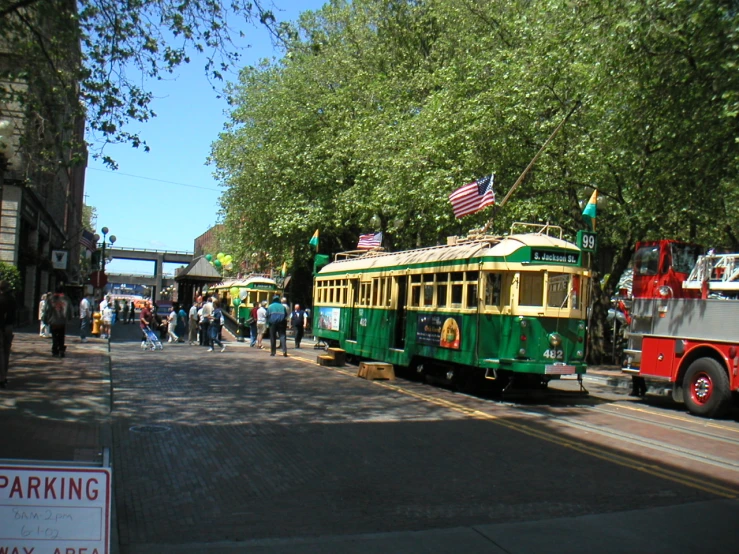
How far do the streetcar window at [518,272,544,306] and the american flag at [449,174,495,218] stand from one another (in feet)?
14.8

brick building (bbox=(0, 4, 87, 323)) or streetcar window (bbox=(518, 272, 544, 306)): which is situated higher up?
brick building (bbox=(0, 4, 87, 323))

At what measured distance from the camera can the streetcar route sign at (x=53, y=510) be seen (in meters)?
3.70

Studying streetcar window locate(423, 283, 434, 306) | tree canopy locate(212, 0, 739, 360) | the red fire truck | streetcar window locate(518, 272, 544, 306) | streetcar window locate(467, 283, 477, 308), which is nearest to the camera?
the red fire truck

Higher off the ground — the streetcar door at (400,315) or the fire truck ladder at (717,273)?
the fire truck ladder at (717,273)

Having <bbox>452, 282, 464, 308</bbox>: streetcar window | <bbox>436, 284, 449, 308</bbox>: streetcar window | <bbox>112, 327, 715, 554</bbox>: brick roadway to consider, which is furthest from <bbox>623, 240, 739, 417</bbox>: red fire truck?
<bbox>112, 327, 715, 554</bbox>: brick roadway

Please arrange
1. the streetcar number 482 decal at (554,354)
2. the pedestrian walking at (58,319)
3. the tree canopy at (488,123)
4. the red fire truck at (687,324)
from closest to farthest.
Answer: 1. the red fire truck at (687,324)
2. the tree canopy at (488,123)
3. the streetcar number 482 decal at (554,354)
4. the pedestrian walking at (58,319)

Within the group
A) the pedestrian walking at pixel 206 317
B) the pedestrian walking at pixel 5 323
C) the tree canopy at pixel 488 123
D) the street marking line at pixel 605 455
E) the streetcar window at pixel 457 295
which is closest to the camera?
the street marking line at pixel 605 455

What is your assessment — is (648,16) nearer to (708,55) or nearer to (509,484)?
(708,55)

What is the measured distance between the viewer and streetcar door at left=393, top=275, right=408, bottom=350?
19.0 metres

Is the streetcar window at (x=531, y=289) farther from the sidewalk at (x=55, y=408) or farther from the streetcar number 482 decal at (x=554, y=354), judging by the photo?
the sidewalk at (x=55, y=408)

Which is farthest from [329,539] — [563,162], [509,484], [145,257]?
[145,257]

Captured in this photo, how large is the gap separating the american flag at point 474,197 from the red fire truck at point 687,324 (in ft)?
13.0

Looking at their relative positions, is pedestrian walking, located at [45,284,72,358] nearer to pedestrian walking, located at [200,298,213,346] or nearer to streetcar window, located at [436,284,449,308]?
pedestrian walking, located at [200,298,213,346]

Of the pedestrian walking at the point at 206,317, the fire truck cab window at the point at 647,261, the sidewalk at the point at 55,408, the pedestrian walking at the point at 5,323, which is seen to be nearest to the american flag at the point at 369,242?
the pedestrian walking at the point at 206,317
